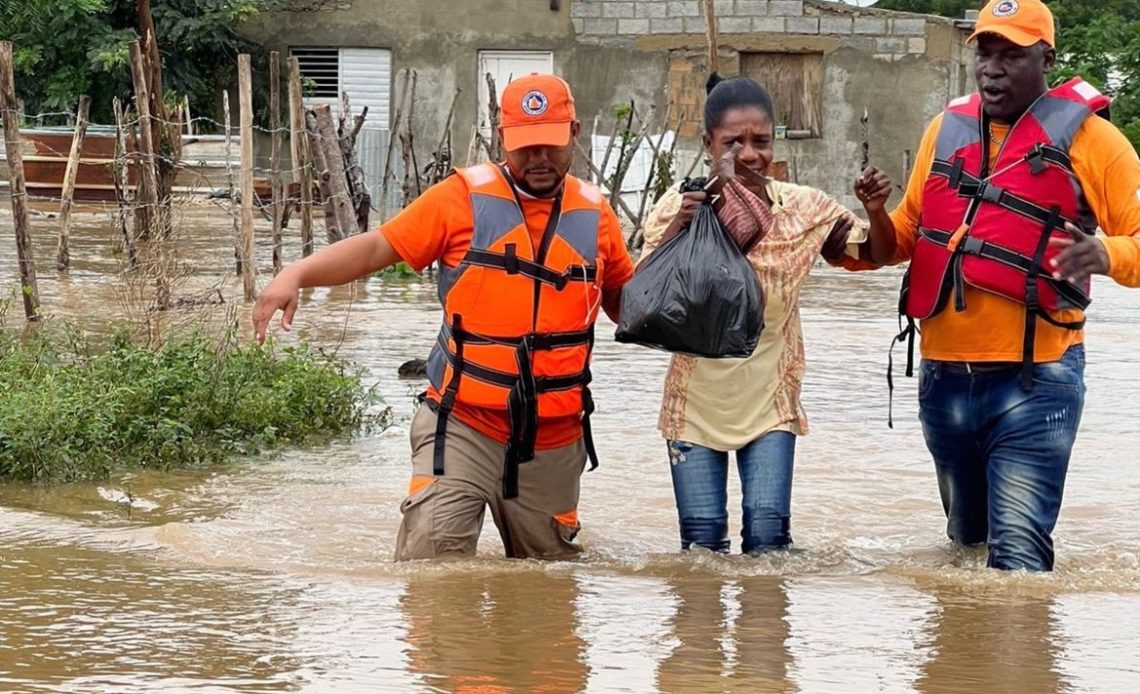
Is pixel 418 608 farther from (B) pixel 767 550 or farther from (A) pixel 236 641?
(B) pixel 767 550

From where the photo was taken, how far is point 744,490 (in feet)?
17.9

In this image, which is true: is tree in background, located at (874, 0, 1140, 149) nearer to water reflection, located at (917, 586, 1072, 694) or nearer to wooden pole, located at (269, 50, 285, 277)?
wooden pole, located at (269, 50, 285, 277)

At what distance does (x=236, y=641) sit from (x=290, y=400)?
13.8ft

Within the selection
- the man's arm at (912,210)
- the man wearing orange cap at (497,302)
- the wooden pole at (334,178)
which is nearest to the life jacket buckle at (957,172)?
the man's arm at (912,210)

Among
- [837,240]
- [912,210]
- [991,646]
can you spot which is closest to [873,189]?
[837,240]

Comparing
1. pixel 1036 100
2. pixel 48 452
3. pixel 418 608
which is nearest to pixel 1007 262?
pixel 1036 100

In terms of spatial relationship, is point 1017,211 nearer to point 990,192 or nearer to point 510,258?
point 990,192

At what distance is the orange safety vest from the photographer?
209 inches

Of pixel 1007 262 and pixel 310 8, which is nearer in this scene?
pixel 1007 262

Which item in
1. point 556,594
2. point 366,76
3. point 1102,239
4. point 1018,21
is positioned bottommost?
point 556,594

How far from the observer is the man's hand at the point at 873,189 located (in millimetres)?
5277

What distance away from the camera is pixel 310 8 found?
27688 mm

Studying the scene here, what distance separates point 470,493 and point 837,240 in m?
1.33

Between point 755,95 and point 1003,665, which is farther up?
point 755,95
